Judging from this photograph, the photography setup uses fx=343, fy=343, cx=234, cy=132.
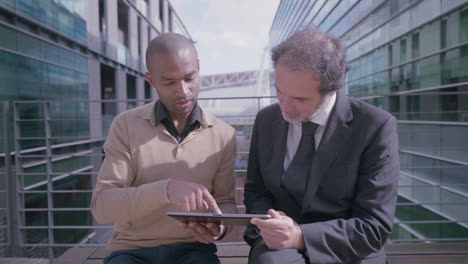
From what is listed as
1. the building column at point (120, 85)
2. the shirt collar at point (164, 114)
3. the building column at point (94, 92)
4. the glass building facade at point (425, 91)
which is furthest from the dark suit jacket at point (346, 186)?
the building column at point (120, 85)

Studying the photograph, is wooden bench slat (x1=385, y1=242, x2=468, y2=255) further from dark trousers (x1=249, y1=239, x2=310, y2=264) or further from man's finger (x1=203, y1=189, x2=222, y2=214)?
man's finger (x1=203, y1=189, x2=222, y2=214)

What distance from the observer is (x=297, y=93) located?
1.53 m

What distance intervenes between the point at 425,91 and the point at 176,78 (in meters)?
7.30

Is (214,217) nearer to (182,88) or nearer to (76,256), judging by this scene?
(182,88)

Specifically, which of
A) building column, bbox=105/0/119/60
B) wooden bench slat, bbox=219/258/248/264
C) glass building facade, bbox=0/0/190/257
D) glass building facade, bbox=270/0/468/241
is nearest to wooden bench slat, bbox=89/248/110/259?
glass building facade, bbox=0/0/190/257

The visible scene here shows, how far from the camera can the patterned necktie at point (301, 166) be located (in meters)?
1.63

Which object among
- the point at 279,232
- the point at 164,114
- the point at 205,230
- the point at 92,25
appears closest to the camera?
the point at 279,232

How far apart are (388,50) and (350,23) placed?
3.47 metres

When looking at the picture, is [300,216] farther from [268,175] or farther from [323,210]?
[268,175]

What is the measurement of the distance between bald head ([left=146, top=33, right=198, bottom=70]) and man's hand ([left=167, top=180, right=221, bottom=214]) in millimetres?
654

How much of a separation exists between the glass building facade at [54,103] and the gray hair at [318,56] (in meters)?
2.71

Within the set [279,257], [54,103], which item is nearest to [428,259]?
[279,257]

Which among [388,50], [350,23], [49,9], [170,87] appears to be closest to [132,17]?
[49,9]

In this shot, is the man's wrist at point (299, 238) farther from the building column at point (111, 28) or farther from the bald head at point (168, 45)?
the building column at point (111, 28)
